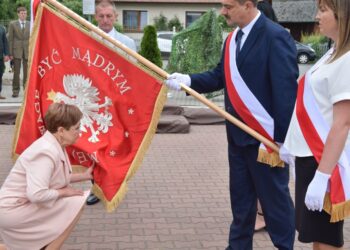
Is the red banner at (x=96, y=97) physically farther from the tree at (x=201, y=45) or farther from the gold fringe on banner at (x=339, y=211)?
the tree at (x=201, y=45)

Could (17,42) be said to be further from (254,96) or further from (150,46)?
(254,96)

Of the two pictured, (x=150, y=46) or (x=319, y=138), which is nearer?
(x=319, y=138)

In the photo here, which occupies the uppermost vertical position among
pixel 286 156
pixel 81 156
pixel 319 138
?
pixel 319 138

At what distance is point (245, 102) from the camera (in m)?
3.40

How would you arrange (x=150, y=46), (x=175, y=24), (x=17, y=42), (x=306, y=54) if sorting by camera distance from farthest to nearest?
(x=175, y=24), (x=306, y=54), (x=17, y=42), (x=150, y=46)

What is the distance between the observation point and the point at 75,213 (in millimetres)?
3453

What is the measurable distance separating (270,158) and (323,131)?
75 centimetres

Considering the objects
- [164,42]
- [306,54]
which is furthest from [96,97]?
[306,54]

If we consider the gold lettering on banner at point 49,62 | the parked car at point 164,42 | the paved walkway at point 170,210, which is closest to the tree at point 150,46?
the paved walkway at point 170,210

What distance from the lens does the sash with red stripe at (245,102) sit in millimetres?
3363

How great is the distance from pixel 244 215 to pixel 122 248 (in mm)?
1040

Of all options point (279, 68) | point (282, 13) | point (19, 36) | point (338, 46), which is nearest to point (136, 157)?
point (279, 68)

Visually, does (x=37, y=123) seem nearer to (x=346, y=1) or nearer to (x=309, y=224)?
(x=309, y=224)

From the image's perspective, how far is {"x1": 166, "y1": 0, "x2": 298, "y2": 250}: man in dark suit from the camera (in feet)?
10.7
